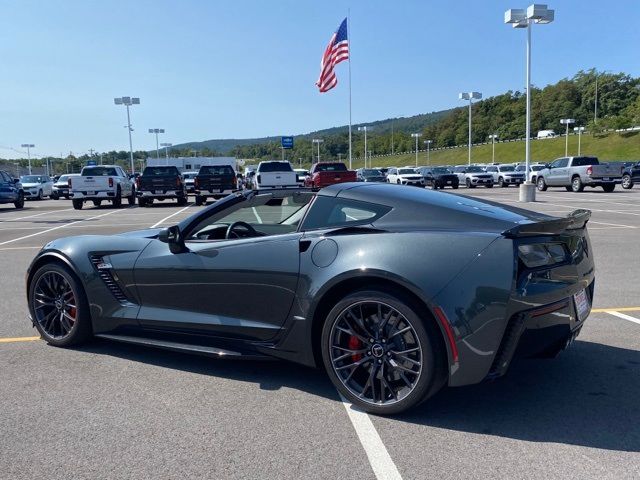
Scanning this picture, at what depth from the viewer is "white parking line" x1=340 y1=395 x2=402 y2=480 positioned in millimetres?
2894

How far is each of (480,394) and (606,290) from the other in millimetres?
3931

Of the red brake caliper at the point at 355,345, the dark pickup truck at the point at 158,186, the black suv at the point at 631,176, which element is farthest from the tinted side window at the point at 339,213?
the black suv at the point at 631,176

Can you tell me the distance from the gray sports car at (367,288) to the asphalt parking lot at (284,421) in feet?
0.90

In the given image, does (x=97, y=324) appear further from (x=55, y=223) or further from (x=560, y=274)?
(x=55, y=223)

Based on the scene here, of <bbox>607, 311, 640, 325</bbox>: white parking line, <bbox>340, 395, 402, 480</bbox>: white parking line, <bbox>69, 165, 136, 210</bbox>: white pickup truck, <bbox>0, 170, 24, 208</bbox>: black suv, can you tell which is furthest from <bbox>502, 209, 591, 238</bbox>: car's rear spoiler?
<bbox>0, 170, 24, 208</bbox>: black suv

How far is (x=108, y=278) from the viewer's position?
4.63 m

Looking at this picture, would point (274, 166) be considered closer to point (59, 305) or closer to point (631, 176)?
point (631, 176)

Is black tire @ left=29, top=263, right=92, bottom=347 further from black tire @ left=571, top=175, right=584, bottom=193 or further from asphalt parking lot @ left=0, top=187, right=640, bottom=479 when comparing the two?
black tire @ left=571, top=175, right=584, bottom=193

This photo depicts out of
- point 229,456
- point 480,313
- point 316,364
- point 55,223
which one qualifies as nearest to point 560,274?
point 480,313

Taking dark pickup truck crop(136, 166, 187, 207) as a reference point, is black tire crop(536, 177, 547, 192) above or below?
below

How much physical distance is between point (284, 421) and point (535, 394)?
1701 millimetres

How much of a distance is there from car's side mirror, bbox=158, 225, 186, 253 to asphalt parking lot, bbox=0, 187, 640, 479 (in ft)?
3.09

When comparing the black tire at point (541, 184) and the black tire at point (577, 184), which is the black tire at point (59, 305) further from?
the black tire at point (541, 184)

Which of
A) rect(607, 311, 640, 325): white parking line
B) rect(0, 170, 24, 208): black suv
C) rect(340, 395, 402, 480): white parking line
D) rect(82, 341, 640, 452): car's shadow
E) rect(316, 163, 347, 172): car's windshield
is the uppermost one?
rect(316, 163, 347, 172): car's windshield
